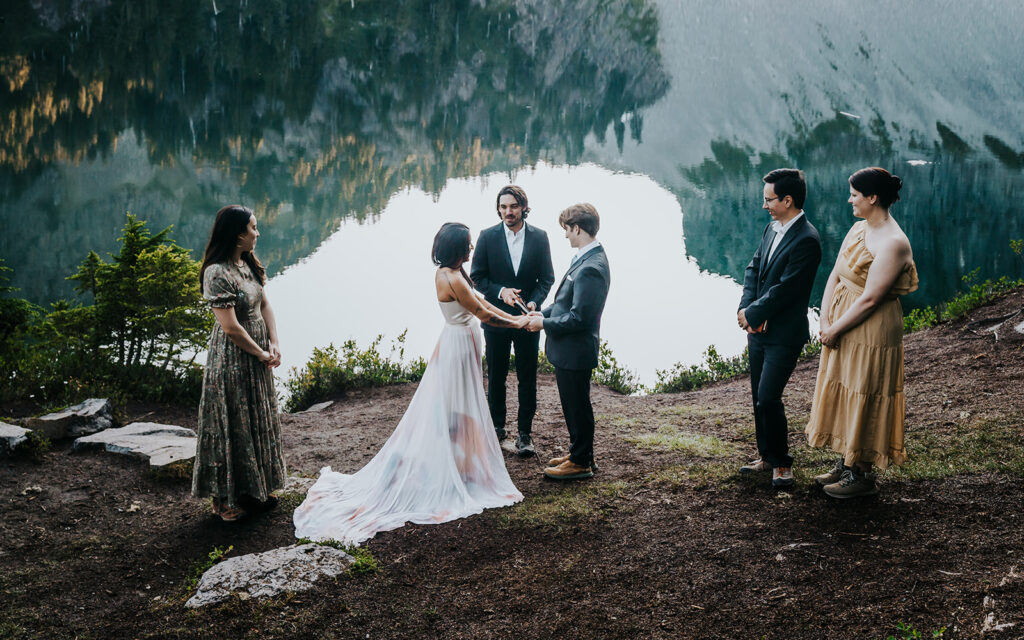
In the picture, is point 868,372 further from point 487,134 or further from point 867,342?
point 487,134

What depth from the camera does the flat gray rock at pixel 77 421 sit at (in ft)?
19.6

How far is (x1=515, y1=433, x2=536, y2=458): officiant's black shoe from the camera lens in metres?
5.27

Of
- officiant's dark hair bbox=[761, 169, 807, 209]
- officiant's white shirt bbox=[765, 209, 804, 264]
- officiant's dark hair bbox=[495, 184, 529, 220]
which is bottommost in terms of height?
officiant's white shirt bbox=[765, 209, 804, 264]

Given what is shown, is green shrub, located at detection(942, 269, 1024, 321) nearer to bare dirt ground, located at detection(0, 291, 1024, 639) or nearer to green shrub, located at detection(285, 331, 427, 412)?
bare dirt ground, located at detection(0, 291, 1024, 639)

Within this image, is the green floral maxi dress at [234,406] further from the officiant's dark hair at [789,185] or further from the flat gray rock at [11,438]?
the officiant's dark hair at [789,185]

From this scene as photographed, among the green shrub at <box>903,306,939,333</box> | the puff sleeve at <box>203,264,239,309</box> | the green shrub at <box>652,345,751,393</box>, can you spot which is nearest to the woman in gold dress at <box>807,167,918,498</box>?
the puff sleeve at <box>203,264,239,309</box>

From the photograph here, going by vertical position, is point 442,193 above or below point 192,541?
above

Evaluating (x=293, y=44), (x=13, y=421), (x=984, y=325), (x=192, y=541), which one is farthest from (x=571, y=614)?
(x=293, y=44)

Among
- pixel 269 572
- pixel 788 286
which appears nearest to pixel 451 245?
pixel 788 286

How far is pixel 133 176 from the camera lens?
21.9 meters

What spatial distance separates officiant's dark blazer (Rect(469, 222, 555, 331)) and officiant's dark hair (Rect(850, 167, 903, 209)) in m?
2.37

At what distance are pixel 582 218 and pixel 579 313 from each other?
614 mm

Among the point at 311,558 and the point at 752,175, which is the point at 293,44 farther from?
the point at 311,558

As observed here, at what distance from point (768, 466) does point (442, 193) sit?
20559mm
